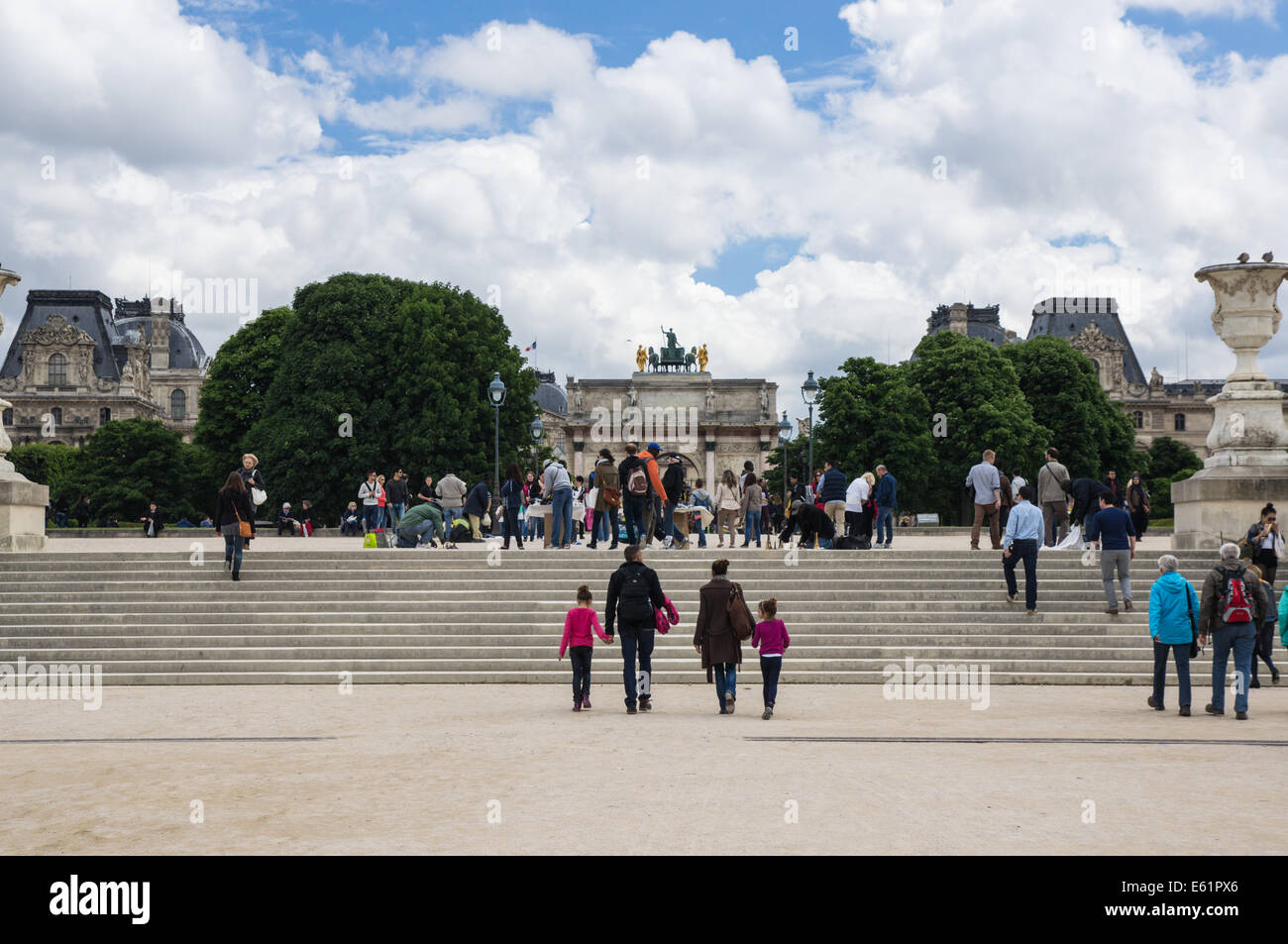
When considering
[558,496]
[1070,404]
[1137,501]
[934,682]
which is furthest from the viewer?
[1070,404]

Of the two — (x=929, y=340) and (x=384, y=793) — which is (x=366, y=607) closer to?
(x=384, y=793)

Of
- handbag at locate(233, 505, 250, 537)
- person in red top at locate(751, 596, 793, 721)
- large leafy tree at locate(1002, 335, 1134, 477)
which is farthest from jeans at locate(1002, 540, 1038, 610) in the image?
large leafy tree at locate(1002, 335, 1134, 477)

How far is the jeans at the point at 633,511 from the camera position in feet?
74.0

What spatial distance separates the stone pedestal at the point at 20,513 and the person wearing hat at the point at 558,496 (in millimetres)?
8929

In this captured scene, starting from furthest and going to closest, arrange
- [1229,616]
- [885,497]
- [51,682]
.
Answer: [885,497] → [51,682] → [1229,616]

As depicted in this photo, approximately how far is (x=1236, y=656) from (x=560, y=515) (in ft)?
44.9

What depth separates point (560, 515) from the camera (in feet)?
82.0

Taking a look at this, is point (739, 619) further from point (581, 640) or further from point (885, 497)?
point (885, 497)

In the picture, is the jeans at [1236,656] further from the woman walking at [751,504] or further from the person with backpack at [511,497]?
the woman walking at [751,504]

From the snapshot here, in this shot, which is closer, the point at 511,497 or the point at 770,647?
the point at 770,647

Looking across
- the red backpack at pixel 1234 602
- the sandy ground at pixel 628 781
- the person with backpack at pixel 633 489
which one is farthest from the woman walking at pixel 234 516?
the red backpack at pixel 1234 602

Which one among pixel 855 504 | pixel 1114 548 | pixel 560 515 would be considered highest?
pixel 855 504

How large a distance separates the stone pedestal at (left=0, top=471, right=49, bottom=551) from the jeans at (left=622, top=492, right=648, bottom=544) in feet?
33.0

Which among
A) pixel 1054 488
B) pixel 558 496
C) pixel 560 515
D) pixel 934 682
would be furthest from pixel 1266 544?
pixel 558 496
